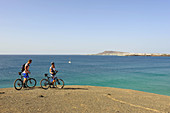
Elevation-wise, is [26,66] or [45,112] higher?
[26,66]

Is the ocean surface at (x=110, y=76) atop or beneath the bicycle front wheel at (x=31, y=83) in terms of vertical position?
beneath

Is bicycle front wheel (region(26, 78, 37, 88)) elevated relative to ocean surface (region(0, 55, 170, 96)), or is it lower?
elevated

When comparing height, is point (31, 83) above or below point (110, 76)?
above

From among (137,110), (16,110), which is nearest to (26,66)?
(16,110)

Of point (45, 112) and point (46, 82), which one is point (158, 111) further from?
point (46, 82)

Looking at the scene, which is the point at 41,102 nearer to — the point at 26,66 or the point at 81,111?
the point at 81,111

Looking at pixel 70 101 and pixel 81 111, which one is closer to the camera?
pixel 81 111

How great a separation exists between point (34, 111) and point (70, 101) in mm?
2401

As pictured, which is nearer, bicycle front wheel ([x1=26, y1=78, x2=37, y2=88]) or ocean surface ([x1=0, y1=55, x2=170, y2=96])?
bicycle front wheel ([x1=26, y1=78, x2=37, y2=88])

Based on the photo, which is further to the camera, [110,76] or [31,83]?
[110,76]

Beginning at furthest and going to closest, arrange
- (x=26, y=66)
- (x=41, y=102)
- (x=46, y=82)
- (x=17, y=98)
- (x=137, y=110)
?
(x=46, y=82) < (x=26, y=66) < (x=17, y=98) < (x=41, y=102) < (x=137, y=110)

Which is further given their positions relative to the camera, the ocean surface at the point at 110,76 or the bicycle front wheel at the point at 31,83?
the ocean surface at the point at 110,76

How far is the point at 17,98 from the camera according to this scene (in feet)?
28.6

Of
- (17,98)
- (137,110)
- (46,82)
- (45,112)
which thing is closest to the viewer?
(45,112)
